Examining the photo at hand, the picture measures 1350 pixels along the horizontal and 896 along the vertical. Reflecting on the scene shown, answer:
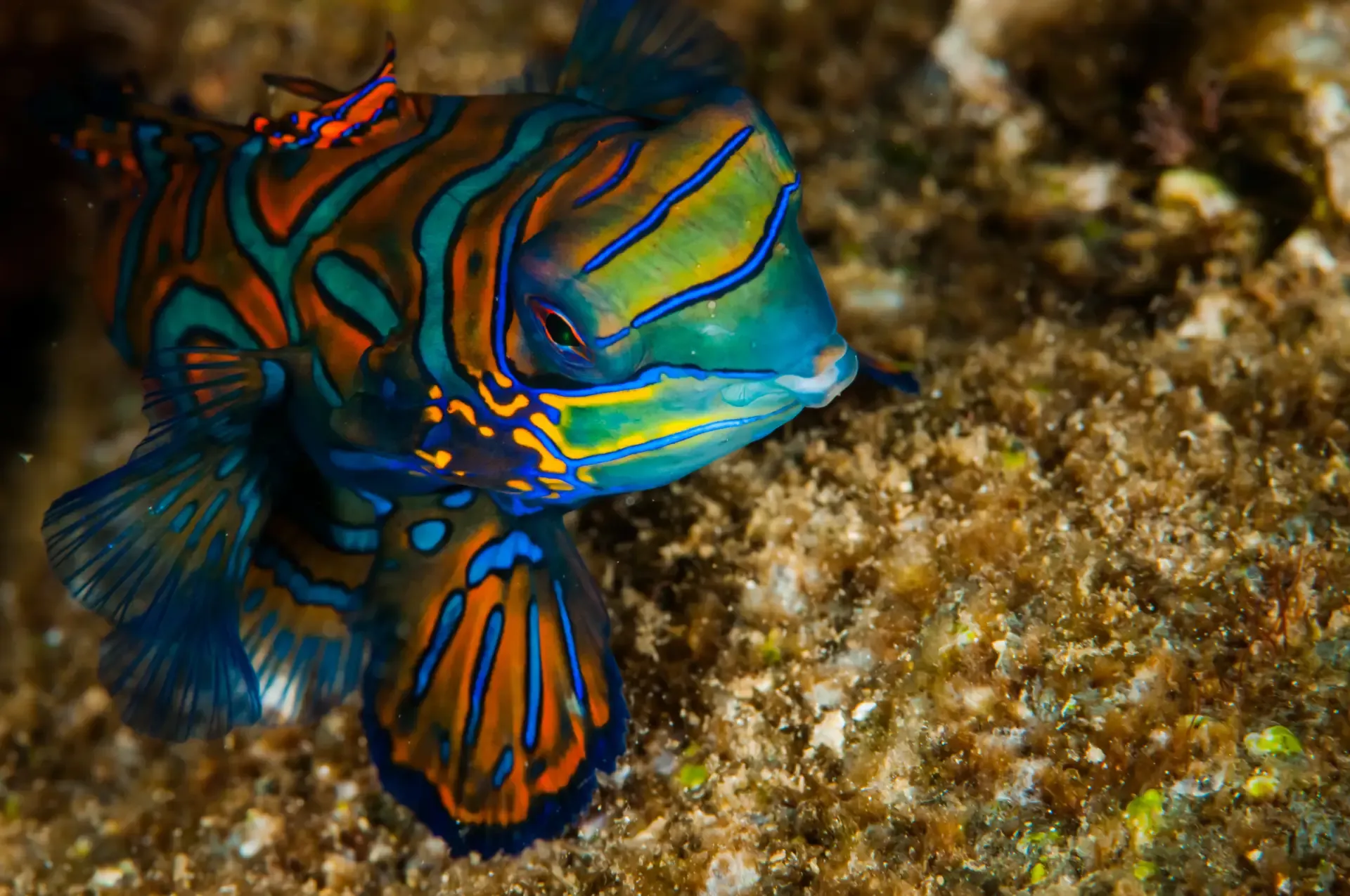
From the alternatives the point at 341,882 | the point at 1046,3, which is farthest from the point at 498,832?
the point at 1046,3

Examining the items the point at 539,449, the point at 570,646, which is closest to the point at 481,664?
the point at 570,646

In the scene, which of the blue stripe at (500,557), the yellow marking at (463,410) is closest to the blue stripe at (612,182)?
the yellow marking at (463,410)

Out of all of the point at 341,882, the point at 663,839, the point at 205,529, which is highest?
the point at 205,529

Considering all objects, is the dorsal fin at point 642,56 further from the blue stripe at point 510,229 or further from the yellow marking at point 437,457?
the yellow marking at point 437,457

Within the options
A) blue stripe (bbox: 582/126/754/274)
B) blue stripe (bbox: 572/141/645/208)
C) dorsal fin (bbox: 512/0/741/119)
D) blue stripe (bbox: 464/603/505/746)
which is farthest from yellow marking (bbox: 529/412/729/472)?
dorsal fin (bbox: 512/0/741/119)

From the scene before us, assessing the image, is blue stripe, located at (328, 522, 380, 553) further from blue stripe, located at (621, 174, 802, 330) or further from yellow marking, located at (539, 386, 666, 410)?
blue stripe, located at (621, 174, 802, 330)

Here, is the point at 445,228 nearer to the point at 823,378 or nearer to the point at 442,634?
the point at 823,378

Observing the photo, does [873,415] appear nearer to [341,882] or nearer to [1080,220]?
[1080,220]
